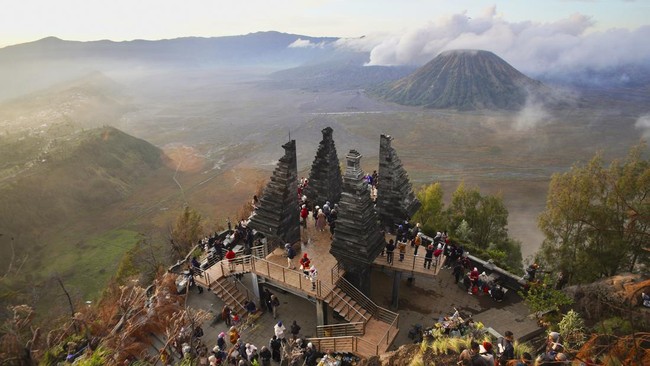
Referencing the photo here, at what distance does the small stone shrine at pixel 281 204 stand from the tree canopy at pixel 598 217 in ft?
60.9

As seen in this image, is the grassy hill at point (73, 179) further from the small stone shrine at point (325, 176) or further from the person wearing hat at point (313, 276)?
the person wearing hat at point (313, 276)

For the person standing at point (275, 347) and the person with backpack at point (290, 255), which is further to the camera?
the person with backpack at point (290, 255)

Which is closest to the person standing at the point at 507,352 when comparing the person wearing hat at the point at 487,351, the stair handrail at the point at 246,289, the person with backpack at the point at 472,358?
the person wearing hat at the point at 487,351

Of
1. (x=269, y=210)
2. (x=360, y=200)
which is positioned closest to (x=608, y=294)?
(x=360, y=200)

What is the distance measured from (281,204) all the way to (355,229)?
464cm

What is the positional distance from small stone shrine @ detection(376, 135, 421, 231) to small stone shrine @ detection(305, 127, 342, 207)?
3.68m

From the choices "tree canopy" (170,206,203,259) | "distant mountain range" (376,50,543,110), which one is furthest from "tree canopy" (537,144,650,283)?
"distant mountain range" (376,50,543,110)

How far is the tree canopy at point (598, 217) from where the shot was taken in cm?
2481

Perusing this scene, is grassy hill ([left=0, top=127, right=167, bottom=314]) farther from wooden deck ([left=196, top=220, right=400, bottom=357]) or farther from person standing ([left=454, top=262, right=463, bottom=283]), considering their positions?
person standing ([left=454, top=262, right=463, bottom=283])

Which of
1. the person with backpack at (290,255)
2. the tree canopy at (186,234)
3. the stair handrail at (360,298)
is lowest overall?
the tree canopy at (186,234)

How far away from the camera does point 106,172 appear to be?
88250 mm

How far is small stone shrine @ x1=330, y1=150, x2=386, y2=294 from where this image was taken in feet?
64.4

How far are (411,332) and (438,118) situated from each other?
15199cm

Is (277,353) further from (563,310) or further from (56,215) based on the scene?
(56,215)
